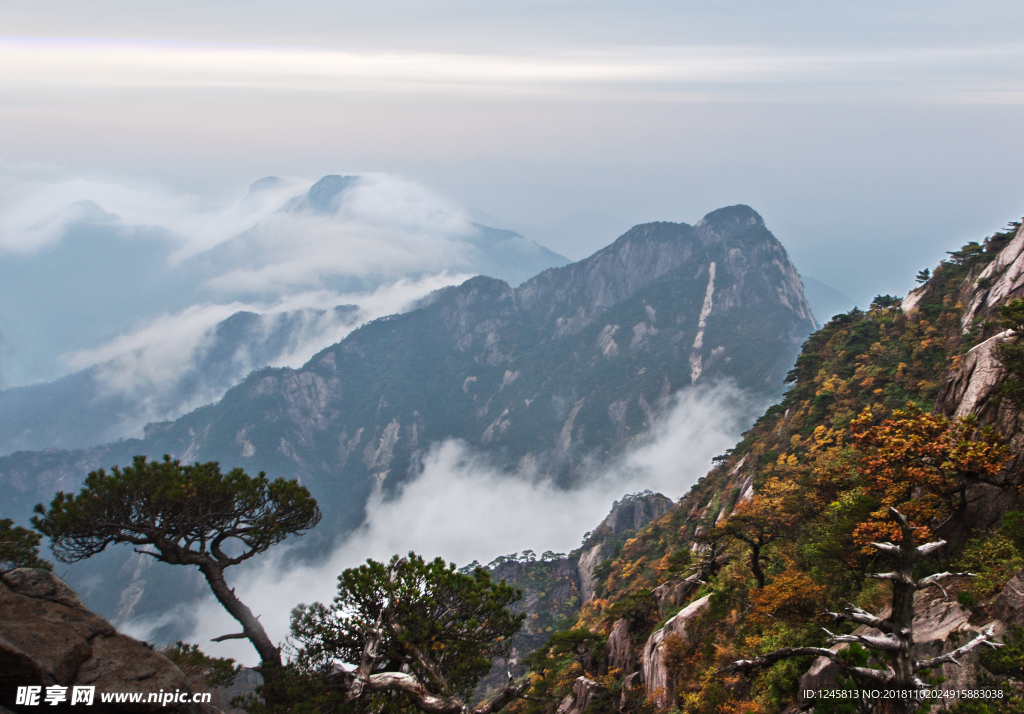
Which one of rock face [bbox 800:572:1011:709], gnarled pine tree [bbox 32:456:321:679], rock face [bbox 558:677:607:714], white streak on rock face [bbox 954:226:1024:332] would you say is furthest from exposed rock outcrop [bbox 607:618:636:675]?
white streak on rock face [bbox 954:226:1024:332]

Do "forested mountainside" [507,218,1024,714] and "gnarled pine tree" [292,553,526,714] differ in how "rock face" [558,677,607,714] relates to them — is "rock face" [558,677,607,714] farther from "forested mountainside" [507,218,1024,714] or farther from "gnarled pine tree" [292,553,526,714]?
"gnarled pine tree" [292,553,526,714]

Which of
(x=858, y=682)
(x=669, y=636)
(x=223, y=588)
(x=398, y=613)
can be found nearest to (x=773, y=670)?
(x=858, y=682)

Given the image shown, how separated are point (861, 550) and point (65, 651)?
24.3 metres

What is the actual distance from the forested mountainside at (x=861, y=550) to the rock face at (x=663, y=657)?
100 millimetres

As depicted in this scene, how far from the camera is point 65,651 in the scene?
12.3m

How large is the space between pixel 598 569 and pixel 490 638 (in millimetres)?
Answer: 66978

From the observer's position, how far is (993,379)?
808 inches

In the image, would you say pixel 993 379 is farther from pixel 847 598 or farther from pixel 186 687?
pixel 186 687

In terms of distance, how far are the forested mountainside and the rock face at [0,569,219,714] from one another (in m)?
13.8

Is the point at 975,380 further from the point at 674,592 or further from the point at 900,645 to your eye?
the point at 674,592

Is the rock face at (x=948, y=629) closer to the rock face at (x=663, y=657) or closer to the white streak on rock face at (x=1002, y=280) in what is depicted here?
the rock face at (x=663, y=657)

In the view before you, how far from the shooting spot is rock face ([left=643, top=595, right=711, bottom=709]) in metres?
25.4

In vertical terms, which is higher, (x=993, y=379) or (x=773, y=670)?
(x=993, y=379)

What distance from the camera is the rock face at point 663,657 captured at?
25.4 metres
